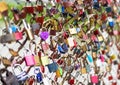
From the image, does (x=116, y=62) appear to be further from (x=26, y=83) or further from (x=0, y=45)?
(x=0, y=45)

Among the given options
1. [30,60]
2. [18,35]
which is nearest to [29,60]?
[30,60]

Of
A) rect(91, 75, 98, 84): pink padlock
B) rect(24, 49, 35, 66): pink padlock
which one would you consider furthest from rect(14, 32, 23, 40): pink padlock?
rect(91, 75, 98, 84): pink padlock

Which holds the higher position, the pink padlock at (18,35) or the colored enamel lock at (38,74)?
the pink padlock at (18,35)

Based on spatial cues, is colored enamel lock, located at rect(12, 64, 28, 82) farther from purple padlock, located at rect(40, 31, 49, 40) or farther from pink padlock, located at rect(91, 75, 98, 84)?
pink padlock, located at rect(91, 75, 98, 84)

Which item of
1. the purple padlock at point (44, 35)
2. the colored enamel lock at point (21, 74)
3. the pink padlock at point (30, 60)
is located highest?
the purple padlock at point (44, 35)

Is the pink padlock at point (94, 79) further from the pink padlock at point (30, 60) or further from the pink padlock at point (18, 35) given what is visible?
the pink padlock at point (18, 35)

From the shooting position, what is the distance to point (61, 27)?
4.69 ft

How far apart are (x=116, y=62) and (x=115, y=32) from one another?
0.67ft

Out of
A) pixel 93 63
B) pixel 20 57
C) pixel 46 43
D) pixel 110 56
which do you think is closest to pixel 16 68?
pixel 20 57

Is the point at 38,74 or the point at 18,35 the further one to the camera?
the point at 38,74

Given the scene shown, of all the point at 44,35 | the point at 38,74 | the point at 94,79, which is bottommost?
the point at 94,79

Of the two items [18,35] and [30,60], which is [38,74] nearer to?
[30,60]

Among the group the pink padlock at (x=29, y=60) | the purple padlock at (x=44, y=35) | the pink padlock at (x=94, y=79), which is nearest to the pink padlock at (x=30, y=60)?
the pink padlock at (x=29, y=60)

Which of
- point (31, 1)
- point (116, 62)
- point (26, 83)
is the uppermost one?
point (31, 1)
